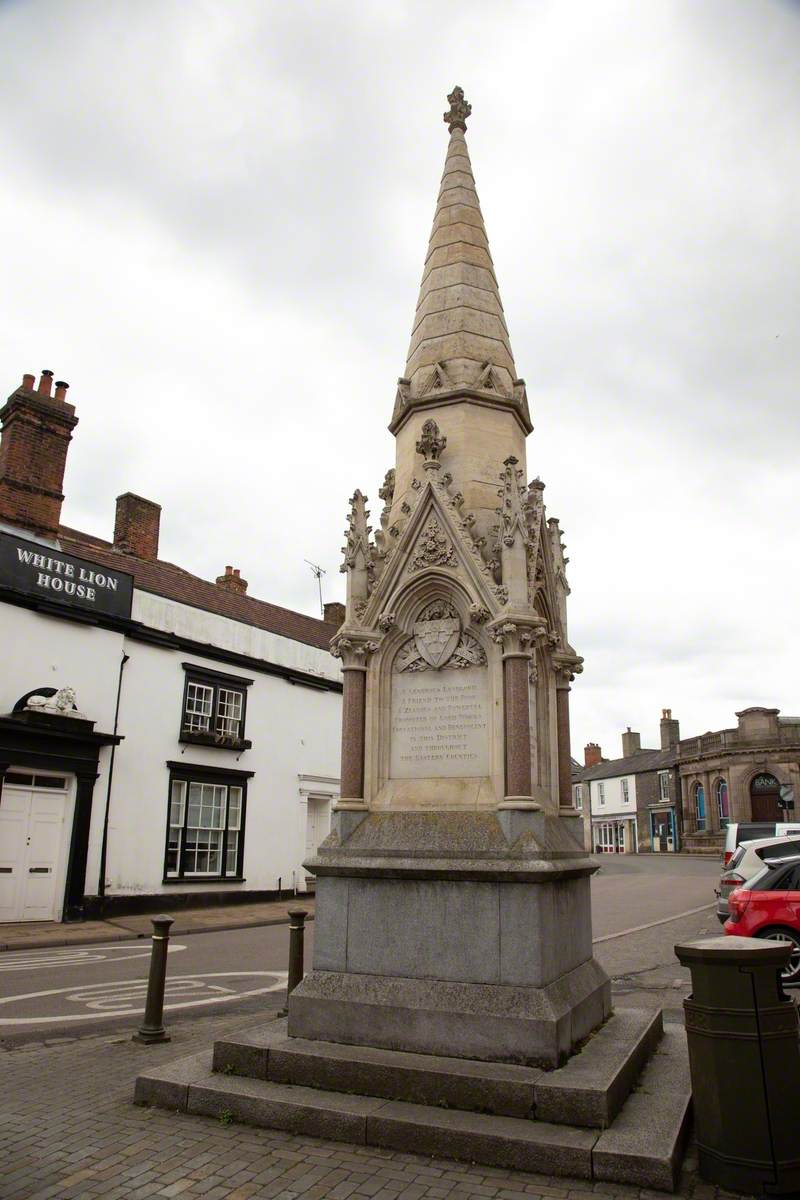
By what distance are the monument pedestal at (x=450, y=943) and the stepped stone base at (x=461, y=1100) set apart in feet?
0.59

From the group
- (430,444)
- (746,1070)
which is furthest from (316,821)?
(746,1070)

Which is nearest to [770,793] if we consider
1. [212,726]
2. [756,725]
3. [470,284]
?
[756,725]

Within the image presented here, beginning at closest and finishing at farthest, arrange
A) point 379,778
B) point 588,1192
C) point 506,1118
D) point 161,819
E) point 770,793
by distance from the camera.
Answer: point 588,1192
point 506,1118
point 379,778
point 161,819
point 770,793

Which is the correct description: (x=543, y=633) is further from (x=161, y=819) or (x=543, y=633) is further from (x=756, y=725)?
(x=756, y=725)

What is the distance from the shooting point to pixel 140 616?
20531 mm

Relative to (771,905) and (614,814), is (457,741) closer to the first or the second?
(771,905)

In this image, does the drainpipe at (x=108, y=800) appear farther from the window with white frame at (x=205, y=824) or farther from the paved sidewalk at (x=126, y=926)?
the window with white frame at (x=205, y=824)

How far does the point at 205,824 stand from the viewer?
21.5m

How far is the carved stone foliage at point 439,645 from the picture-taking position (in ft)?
22.8

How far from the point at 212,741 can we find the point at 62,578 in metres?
5.81

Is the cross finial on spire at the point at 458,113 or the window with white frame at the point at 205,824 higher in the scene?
the cross finial on spire at the point at 458,113

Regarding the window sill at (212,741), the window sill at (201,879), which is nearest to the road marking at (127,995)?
the window sill at (201,879)

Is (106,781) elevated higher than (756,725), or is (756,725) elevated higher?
(756,725)

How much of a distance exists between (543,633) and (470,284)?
3707 mm
